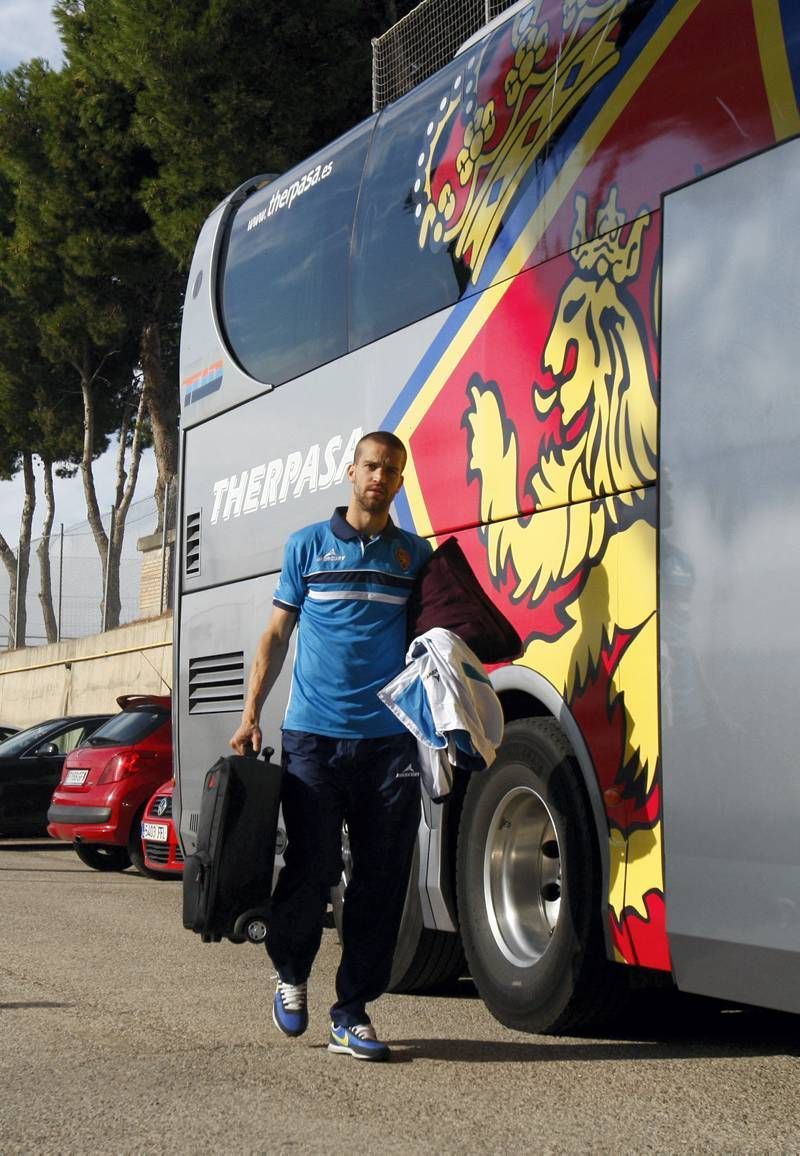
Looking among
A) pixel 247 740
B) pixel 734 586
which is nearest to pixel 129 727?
pixel 247 740

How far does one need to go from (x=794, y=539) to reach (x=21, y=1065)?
2.80 metres

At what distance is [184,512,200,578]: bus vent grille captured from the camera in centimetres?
867

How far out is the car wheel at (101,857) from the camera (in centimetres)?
1386

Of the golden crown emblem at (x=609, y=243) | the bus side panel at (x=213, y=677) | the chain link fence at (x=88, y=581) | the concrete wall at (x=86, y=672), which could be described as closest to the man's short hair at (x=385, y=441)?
the golden crown emblem at (x=609, y=243)

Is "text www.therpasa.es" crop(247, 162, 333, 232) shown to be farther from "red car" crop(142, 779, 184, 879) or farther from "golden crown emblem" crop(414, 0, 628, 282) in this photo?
"red car" crop(142, 779, 184, 879)

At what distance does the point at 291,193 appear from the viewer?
26.9 feet

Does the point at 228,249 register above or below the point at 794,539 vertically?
above

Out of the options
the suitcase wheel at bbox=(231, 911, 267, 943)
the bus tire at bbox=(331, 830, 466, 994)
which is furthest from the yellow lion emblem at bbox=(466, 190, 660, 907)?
the bus tire at bbox=(331, 830, 466, 994)

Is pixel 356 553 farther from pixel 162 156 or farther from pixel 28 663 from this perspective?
pixel 28 663

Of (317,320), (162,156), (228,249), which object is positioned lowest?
(317,320)

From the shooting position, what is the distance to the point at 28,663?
106 ft

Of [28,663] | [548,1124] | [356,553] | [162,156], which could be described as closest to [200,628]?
[356,553]

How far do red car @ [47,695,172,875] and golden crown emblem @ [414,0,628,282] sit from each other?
768 centimetres

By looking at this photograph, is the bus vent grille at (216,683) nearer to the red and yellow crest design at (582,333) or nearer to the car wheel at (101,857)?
the red and yellow crest design at (582,333)
